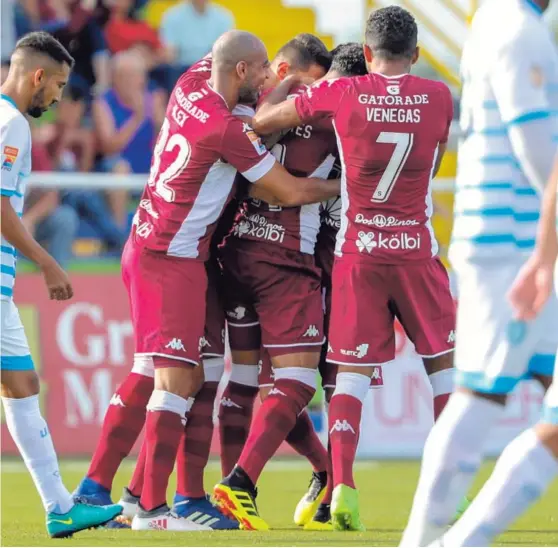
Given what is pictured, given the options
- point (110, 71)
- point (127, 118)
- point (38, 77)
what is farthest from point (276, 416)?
point (110, 71)

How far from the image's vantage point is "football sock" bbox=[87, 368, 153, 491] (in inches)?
279

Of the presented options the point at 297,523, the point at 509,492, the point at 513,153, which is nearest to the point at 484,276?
the point at 513,153

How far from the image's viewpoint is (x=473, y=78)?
5055 mm

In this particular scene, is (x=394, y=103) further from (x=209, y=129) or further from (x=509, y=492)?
(x=509, y=492)

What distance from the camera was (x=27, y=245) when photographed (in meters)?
6.09

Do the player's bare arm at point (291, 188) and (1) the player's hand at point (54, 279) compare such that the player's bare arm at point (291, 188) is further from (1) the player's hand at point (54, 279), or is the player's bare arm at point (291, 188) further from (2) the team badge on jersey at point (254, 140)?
(1) the player's hand at point (54, 279)

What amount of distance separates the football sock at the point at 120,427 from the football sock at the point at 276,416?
0.57m

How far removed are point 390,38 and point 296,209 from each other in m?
1.08

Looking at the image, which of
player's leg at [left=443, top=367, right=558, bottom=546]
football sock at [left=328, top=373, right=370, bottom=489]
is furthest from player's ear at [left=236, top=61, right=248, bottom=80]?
player's leg at [left=443, top=367, right=558, bottom=546]

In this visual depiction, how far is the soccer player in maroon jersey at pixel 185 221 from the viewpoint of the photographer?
6805mm

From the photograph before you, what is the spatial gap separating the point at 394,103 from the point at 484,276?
82.0 inches

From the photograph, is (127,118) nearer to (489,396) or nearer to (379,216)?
(379,216)

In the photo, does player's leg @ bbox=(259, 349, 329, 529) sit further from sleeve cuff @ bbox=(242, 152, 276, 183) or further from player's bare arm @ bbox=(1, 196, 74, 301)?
player's bare arm @ bbox=(1, 196, 74, 301)

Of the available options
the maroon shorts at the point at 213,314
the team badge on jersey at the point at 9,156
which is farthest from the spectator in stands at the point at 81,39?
the team badge on jersey at the point at 9,156
